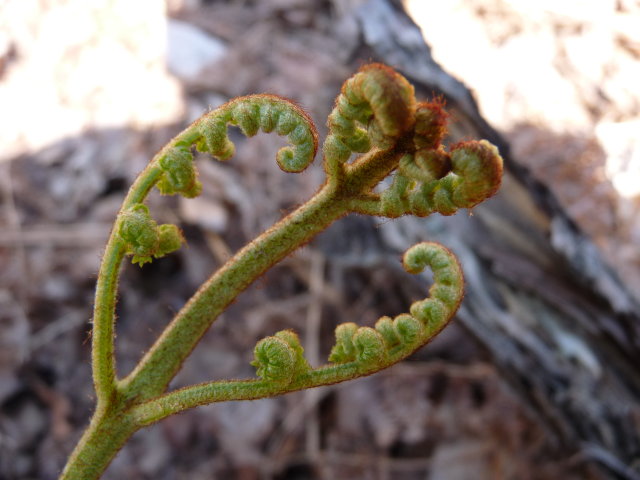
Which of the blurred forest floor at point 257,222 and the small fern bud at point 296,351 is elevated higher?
the small fern bud at point 296,351

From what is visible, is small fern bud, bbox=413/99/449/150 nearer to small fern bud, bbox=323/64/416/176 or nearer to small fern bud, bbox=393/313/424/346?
small fern bud, bbox=323/64/416/176

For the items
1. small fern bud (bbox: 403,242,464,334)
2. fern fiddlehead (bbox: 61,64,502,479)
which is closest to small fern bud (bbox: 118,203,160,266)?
fern fiddlehead (bbox: 61,64,502,479)

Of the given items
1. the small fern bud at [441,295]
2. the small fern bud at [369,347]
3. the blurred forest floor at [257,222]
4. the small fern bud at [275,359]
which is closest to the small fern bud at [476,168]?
the small fern bud at [441,295]

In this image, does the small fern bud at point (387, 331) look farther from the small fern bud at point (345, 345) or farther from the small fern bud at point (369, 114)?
the small fern bud at point (369, 114)

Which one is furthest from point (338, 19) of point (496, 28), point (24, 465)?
point (24, 465)

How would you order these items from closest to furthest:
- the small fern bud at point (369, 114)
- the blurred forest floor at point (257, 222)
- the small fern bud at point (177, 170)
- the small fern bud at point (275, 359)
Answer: the small fern bud at point (369, 114) → the small fern bud at point (275, 359) → the small fern bud at point (177, 170) → the blurred forest floor at point (257, 222)

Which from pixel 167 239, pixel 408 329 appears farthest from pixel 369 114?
pixel 167 239

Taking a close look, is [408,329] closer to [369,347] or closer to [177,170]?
[369,347]
